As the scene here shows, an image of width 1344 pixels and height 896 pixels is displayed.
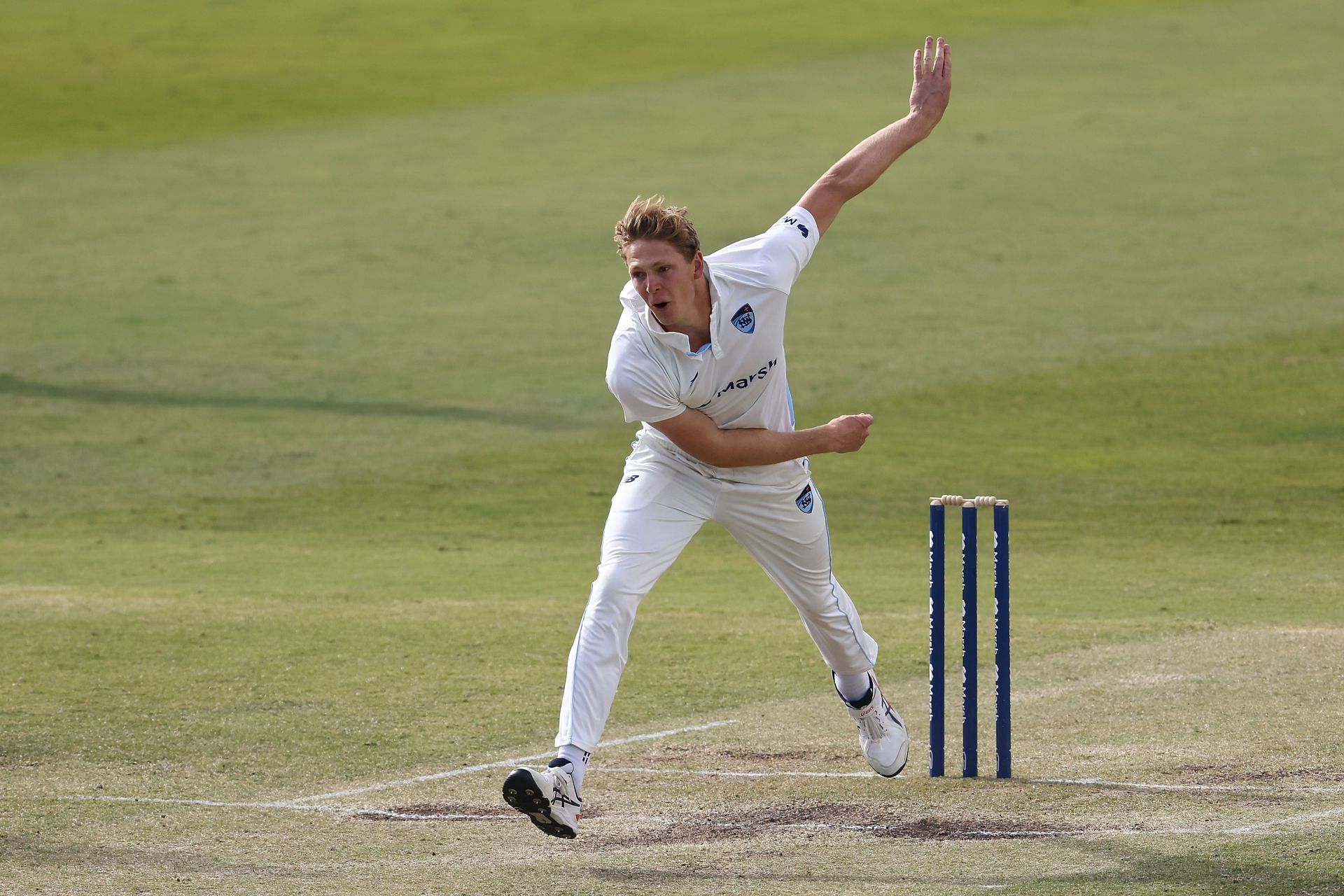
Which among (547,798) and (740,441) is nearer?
(547,798)

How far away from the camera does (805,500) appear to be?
7.19 m

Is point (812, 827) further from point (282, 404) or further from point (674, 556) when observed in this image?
point (282, 404)

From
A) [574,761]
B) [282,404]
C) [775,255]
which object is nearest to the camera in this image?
[574,761]

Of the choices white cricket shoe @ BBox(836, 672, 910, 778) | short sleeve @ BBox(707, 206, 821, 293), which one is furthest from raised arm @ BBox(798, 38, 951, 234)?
white cricket shoe @ BBox(836, 672, 910, 778)

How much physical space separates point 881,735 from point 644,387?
1.75 m

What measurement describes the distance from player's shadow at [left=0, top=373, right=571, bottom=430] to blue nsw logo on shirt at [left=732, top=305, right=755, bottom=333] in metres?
12.8

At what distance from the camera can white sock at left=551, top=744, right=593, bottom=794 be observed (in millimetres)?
6328

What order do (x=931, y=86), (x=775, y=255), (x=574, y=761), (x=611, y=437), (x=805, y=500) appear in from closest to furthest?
(x=574, y=761)
(x=775, y=255)
(x=805, y=500)
(x=931, y=86)
(x=611, y=437)

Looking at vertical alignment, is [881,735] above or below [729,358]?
below

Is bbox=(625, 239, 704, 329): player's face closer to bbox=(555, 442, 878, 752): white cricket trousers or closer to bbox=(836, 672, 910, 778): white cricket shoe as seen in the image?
bbox=(555, 442, 878, 752): white cricket trousers

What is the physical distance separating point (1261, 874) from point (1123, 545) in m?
8.69

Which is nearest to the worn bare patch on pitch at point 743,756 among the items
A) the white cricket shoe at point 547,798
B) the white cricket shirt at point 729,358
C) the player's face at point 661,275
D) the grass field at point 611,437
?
the grass field at point 611,437

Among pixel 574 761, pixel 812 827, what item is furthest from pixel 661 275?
pixel 812 827

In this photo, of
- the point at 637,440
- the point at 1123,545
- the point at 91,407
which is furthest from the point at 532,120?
the point at 637,440
